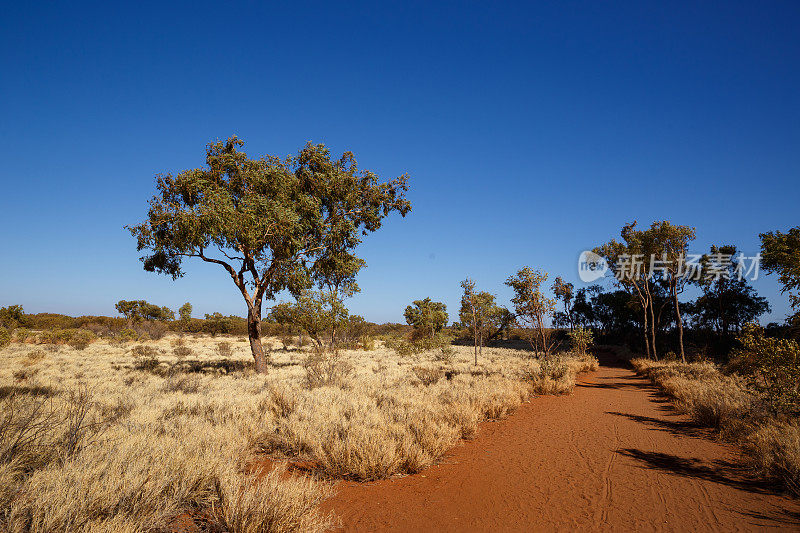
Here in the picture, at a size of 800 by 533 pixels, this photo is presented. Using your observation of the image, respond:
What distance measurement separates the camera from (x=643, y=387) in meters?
16.5

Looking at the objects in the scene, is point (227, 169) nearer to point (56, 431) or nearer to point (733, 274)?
point (56, 431)

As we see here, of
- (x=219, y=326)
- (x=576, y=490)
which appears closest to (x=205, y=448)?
(x=576, y=490)

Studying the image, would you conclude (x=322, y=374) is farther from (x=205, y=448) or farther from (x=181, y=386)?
(x=205, y=448)

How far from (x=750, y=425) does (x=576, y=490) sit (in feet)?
17.5

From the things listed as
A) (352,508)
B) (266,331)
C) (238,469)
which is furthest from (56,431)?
(266,331)

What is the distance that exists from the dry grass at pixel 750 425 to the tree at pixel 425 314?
38992 mm

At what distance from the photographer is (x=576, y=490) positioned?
515 centimetres

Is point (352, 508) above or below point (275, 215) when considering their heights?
below

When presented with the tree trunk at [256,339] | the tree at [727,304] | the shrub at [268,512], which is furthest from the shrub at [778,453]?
the tree at [727,304]

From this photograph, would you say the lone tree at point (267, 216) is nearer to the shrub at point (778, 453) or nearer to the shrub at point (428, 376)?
the shrub at point (428, 376)

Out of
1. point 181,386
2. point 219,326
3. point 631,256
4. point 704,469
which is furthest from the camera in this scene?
point 219,326

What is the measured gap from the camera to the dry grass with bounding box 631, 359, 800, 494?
5141 mm

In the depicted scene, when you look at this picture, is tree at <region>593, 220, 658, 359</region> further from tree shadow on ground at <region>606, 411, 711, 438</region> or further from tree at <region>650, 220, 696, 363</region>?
tree shadow on ground at <region>606, 411, 711, 438</region>

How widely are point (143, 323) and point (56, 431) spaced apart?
60.1 metres
